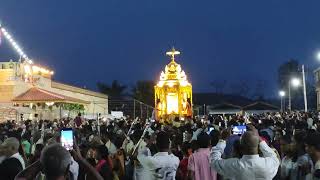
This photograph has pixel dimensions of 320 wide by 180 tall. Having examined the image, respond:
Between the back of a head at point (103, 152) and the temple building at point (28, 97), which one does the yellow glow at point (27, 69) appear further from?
the back of a head at point (103, 152)

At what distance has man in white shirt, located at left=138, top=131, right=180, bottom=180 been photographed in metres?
7.52

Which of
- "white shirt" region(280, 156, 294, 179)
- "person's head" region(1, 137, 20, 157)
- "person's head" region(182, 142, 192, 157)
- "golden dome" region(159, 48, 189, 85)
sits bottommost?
"white shirt" region(280, 156, 294, 179)

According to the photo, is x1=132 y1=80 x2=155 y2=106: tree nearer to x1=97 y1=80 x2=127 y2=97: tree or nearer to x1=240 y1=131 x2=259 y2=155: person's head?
x1=97 y1=80 x2=127 y2=97: tree

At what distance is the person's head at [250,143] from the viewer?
18.6ft

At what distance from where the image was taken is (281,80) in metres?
94.4

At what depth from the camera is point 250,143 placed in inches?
224

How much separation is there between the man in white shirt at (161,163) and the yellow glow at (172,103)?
35992 mm

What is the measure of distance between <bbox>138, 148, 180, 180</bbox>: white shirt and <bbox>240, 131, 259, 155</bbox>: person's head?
200 cm

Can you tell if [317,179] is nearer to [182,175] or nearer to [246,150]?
[246,150]

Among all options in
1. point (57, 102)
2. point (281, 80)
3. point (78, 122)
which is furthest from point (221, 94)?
point (78, 122)

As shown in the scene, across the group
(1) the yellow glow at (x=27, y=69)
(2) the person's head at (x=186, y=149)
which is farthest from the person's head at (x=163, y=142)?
(1) the yellow glow at (x=27, y=69)

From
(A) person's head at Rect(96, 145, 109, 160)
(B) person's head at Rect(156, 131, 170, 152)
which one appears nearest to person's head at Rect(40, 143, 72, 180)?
(B) person's head at Rect(156, 131, 170, 152)

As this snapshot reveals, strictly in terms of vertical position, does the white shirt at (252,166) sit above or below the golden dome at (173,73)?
below

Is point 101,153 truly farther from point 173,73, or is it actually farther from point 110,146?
point 173,73
